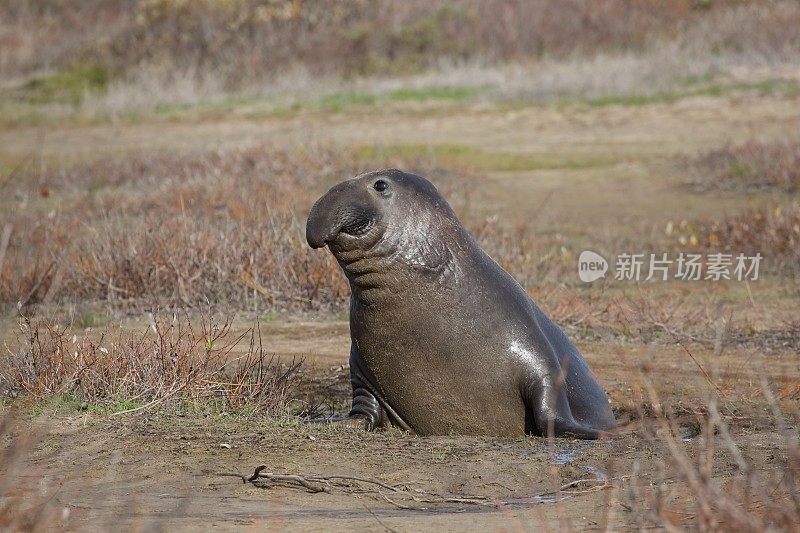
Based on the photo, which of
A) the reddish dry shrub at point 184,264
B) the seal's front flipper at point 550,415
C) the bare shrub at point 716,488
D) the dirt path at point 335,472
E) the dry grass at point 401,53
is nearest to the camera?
the bare shrub at point 716,488

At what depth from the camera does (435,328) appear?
247 inches

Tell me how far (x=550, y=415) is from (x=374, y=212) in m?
1.23

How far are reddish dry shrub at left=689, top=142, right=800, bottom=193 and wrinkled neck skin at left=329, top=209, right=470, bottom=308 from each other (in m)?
10.7

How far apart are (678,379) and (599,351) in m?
1.00

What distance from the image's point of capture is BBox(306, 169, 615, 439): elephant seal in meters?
6.20

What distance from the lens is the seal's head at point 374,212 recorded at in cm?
598

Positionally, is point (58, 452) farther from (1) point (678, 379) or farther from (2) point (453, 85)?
(2) point (453, 85)

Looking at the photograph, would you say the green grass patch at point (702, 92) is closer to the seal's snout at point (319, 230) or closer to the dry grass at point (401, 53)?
the dry grass at point (401, 53)

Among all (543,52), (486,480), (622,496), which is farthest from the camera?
(543,52)

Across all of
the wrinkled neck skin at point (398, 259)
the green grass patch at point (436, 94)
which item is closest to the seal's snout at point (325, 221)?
the wrinkled neck skin at point (398, 259)

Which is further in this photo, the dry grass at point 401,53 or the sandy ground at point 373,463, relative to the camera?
the dry grass at point 401,53

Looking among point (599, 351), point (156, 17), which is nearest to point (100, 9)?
point (156, 17)

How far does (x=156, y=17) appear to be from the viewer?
3372 cm

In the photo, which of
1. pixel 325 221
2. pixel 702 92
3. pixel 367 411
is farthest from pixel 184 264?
pixel 702 92
